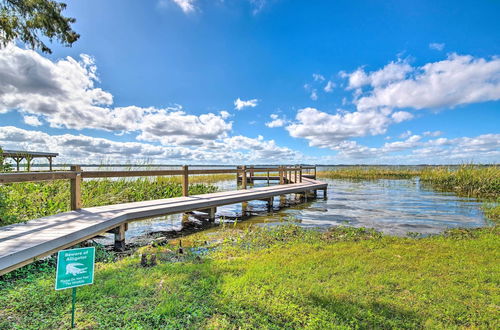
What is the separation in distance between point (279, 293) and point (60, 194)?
8.62 m

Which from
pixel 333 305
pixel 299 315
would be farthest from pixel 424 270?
pixel 299 315

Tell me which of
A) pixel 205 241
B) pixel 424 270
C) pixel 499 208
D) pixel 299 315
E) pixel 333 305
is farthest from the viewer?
pixel 499 208

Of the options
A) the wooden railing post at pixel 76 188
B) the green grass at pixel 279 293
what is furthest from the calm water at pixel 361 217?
the green grass at pixel 279 293

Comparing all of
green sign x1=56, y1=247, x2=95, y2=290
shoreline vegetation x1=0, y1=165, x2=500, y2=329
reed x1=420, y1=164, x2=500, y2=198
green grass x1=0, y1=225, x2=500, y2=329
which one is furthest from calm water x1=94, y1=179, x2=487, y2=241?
reed x1=420, y1=164, x2=500, y2=198

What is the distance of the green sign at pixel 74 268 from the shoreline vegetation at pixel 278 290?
1.40 ft

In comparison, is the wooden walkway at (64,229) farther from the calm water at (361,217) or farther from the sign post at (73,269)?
the sign post at (73,269)

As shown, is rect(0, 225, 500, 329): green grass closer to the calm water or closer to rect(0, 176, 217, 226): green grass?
the calm water

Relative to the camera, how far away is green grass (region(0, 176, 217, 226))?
642cm

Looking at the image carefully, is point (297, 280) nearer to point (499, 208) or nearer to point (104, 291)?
point (104, 291)

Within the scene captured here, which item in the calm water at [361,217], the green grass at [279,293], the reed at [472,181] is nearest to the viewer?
the green grass at [279,293]

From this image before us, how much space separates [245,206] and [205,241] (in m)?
6.23

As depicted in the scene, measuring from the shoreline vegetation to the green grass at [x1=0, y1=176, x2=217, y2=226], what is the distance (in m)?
2.82

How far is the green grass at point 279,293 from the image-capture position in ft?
9.05

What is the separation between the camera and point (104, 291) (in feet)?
10.9
